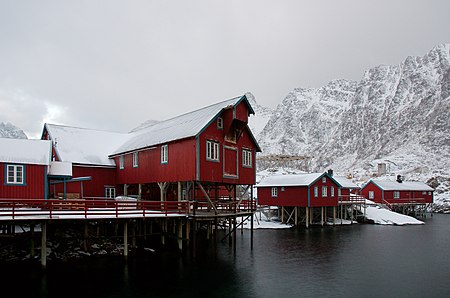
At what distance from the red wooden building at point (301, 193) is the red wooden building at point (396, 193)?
21007mm

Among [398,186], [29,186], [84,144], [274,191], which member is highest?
[84,144]

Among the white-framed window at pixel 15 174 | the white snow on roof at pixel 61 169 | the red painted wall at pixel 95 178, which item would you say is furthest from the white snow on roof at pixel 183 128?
the white-framed window at pixel 15 174

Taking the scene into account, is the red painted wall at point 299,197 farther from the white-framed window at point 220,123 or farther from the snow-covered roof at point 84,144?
the white-framed window at point 220,123

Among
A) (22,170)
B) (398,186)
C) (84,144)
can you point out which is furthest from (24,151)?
(398,186)

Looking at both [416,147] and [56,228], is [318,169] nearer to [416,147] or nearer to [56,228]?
[416,147]

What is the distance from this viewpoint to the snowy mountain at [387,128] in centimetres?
12044

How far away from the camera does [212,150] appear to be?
28.1 meters

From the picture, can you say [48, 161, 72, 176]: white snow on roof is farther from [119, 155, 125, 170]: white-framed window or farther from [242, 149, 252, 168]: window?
[242, 149, 252, 168]: window

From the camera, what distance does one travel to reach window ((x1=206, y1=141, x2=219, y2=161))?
27.7 m

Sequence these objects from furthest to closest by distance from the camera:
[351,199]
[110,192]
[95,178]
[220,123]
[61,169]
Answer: [351,199] → [110,192] → [95,178] → [220,123] → [61,169]

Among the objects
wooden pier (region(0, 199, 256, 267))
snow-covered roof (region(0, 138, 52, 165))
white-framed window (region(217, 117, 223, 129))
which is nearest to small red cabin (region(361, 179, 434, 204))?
wooden pier (region(0, 199, 256, 267))

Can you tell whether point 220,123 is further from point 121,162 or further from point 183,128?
point 121,162

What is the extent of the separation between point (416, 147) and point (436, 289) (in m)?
119

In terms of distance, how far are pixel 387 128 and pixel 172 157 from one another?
135 meters
